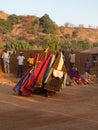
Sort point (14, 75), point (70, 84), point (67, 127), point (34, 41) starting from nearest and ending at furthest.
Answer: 1. point (67, 127)
2. point (70, 84)
3. point (14, 75)
4. point (34, 41)

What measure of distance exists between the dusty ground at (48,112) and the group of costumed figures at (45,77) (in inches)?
11.9

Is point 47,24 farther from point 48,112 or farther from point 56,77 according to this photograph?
point 48,112

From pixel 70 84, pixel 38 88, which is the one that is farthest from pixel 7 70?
pixel 38 88

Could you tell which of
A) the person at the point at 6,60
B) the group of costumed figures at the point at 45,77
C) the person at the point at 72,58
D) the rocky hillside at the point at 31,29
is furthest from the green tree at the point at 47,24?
the group of costumed figures at the point at 45,77

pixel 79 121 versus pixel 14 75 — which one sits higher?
pixel 79 121

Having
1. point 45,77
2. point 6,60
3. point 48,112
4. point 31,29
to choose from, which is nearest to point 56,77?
point 45,77

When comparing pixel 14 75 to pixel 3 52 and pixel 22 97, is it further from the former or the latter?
pixel 22 97

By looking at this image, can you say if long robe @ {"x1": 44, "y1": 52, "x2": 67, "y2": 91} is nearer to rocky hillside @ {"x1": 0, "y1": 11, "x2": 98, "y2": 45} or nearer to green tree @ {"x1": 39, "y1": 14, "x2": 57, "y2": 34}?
rocky hillside @ {"x1": 0, "y1": 11, "x2": 98, "y2": 45}

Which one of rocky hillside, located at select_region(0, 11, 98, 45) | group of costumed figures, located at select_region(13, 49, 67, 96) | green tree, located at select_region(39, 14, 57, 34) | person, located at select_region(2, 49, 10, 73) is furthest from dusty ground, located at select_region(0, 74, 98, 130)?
green tree, located at select_region(39, 14, 57, 34)

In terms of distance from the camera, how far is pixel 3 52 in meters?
26.1

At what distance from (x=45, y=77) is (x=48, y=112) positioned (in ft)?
→ 12.5

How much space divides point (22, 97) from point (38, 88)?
90 centimetres

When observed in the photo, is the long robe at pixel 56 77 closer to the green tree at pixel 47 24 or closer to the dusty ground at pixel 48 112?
the dusty ground at pixel 48 112

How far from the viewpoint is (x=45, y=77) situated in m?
14.1
